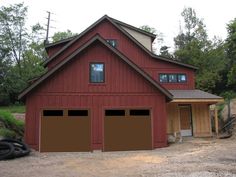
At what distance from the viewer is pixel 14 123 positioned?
24719 mm

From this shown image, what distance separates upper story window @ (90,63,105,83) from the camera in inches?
783

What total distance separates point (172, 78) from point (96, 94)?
842 centimetres

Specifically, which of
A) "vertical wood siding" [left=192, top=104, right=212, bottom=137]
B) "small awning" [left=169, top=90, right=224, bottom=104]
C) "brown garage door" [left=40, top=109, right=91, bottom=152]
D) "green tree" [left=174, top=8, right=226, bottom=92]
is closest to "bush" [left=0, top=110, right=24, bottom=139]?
"brown garage door" [left=40, top=109, right=91, bottom=152]

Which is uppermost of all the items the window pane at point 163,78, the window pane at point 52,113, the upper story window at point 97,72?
the window pane at point 163,78

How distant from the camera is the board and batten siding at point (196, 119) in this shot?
24.5m

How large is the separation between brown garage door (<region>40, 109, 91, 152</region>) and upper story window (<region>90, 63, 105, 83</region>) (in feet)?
7.33

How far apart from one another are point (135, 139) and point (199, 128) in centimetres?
678

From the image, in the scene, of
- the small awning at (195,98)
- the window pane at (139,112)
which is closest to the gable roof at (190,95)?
the small awning at (195,98)

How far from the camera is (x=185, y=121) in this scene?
24.7m

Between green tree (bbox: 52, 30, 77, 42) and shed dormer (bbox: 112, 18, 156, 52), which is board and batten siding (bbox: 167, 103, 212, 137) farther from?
green tree (bbox: 52, 30, 77, 42)

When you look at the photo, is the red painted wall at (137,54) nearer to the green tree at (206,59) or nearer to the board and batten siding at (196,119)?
the board and batten siding at (196,119)

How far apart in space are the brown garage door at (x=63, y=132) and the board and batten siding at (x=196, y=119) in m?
7.26

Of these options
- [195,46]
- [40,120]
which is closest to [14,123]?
[40,120]

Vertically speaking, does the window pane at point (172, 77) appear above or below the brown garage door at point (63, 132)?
above
